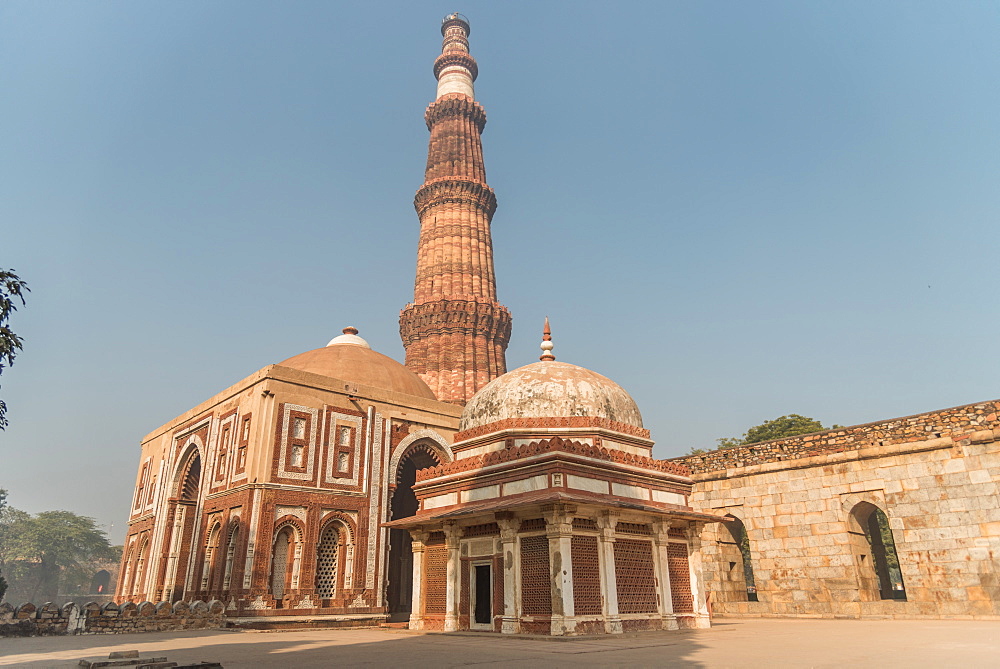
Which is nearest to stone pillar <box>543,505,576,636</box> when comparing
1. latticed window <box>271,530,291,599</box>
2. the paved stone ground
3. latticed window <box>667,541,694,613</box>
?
the paved stone ground

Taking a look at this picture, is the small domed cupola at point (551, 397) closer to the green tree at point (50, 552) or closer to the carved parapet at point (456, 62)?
the carved parapet at point (456, 62)

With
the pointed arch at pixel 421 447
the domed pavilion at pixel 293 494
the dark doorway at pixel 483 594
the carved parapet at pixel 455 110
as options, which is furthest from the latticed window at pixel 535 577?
the carved parapet at pixel 455 110

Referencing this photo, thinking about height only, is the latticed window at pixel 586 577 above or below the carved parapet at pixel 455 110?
below

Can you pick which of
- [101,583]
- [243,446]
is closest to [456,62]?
[243,446]

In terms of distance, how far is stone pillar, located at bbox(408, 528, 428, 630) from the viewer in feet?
47.7

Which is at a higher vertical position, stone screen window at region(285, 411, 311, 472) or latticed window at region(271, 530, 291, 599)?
stone screen window at region(285, 411, 311, 472)

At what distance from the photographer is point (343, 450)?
2091 centimetres

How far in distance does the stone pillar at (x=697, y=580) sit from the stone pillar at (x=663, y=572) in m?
0.86

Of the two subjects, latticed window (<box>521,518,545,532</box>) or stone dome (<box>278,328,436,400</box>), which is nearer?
latticed window (<box>521,518,545,532</box>)

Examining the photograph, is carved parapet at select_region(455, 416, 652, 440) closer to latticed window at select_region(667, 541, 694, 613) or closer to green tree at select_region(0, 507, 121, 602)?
latticed window at select_region(667, 541, 694, 613)

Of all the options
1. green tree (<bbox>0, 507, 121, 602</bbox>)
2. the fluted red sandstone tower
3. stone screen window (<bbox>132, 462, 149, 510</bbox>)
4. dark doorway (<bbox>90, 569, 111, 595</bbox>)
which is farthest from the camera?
dark doorway (<bbox>90, 569, 111, 595</bbox>)

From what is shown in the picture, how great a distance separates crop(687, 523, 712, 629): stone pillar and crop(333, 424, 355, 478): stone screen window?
36.2 feet

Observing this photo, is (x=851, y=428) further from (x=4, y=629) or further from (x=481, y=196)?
(x=481, y=196)

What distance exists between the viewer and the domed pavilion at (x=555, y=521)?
39.9ft
